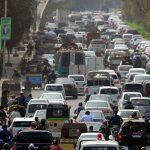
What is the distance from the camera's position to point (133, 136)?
121ft

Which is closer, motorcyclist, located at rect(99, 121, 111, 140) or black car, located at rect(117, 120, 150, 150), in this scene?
black car, located at rect(117, 120, 150, 150)

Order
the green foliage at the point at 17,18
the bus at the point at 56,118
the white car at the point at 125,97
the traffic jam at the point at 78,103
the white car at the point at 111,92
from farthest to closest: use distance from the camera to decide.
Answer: the green foliage at the point at 17,18 → the white car at the point at 111,92 → the white car at the point at 125,97 → the bus at the point at 56,118 → the traffic jam at the point at 78,103

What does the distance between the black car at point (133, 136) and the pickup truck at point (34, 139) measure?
2.80 m

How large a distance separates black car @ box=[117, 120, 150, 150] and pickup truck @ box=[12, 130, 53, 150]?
9.18 feet

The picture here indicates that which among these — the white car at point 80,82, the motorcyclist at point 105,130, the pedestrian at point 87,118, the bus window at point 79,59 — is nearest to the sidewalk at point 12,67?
the bus window at point 79,59

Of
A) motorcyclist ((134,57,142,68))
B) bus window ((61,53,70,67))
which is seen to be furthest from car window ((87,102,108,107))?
motorcyclist ((134,57,142,68))

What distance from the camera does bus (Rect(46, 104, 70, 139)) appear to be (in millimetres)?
41281

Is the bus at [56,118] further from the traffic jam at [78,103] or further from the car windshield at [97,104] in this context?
the car windshield at [97,104]

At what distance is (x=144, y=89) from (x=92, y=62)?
19012mm

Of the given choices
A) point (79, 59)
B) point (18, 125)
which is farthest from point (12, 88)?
point (18, 125)

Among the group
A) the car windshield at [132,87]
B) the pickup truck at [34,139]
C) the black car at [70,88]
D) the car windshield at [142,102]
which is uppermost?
the pickup truck at [34,139]

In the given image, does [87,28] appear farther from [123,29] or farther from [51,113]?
[51,113]

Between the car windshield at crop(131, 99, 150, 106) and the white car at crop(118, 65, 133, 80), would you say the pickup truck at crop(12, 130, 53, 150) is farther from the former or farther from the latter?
the white car at crop(118, 65, 133, 80)

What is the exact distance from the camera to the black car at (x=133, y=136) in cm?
3688
